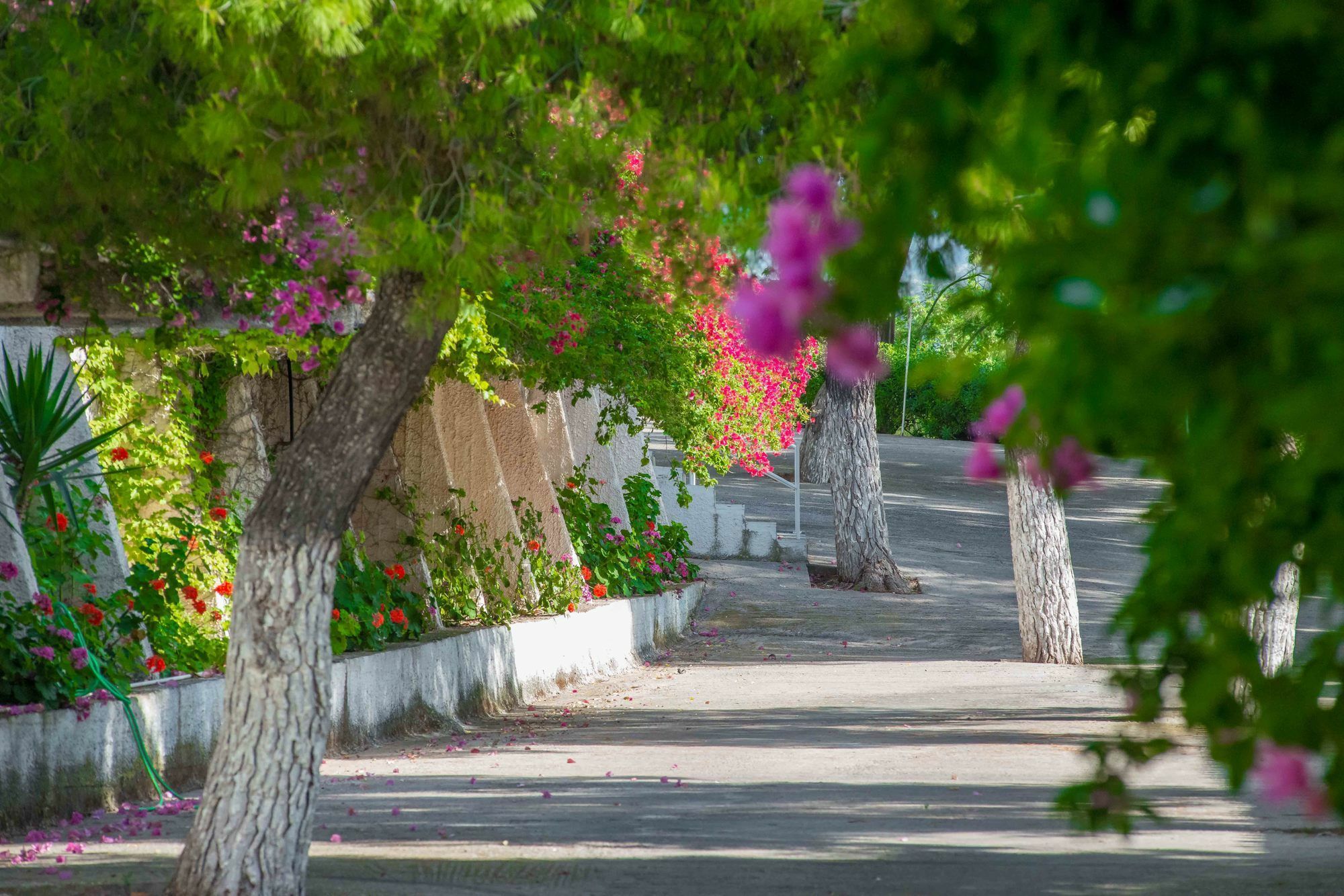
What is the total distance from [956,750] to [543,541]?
5327 millimetres

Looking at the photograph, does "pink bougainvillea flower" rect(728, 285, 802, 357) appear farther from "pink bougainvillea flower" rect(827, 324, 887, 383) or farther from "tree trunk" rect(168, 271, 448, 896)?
"tree trunk" rect(168, 271, 448, 896)

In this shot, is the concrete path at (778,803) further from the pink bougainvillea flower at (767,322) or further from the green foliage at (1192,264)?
the green foliage at (1192,264)

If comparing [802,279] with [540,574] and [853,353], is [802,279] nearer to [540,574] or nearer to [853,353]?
[853,353]

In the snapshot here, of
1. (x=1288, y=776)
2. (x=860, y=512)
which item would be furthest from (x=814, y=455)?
(x=1288, y=776)

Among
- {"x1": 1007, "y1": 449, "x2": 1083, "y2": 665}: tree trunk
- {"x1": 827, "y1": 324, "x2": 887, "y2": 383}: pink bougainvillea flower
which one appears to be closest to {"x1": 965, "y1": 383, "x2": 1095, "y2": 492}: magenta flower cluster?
{"x1": 827, "y1": 324, "x2": 887, "y2": 383}: pink bougainvillea flower

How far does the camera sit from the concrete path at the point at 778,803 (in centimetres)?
588

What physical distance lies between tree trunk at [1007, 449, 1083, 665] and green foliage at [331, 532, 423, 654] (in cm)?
665

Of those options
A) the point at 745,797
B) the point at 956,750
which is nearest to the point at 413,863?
the point at 745,797

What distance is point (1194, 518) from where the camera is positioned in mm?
1420

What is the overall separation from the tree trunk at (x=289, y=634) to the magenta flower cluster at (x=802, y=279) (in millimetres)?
3466

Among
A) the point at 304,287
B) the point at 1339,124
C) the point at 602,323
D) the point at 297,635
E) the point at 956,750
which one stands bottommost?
the point at 956,750

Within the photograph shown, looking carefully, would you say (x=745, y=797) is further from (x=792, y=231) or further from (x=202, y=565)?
(x=792, y=231)

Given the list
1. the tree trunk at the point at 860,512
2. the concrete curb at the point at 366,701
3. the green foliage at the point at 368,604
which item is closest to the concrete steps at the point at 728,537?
the tree trunk at the point at 860,512

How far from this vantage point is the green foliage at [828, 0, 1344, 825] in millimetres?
1227
